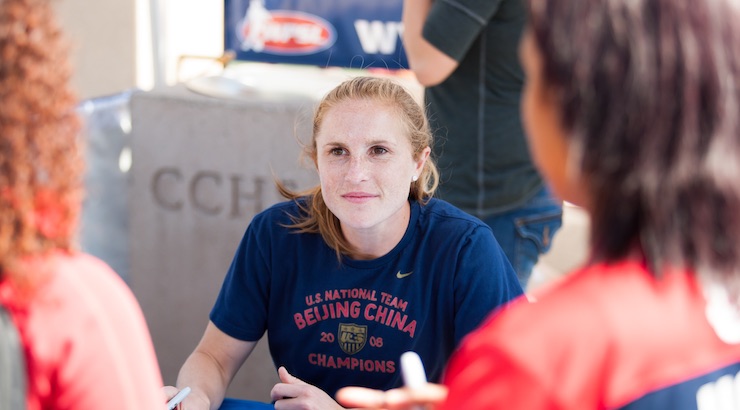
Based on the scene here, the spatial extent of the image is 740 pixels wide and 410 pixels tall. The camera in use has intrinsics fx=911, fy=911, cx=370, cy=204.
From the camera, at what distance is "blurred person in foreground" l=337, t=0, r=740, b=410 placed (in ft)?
2.46

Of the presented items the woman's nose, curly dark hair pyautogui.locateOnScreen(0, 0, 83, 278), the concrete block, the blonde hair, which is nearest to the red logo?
the concrete block

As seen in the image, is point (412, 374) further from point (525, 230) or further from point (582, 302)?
point (525, 230)

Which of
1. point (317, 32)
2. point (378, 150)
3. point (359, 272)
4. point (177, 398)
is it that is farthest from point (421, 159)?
point (317, 32)

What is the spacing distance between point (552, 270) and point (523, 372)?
3.37 meters

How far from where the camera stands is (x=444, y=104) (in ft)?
7.57

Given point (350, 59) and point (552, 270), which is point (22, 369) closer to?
point (350, 59)

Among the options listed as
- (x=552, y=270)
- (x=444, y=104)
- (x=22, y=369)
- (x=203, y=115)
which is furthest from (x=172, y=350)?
(x=22, y=369)

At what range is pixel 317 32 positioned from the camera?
12.3 ft

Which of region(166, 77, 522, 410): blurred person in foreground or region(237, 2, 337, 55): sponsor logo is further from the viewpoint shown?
region(237, 2, 337, 55): sponsor logo

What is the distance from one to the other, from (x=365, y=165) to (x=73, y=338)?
1.03 metres

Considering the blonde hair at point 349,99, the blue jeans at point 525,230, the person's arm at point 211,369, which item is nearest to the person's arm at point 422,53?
the blonde hair at point 349,99

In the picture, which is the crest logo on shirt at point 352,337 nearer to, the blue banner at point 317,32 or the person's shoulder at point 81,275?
the person's shoulder at point 81,275

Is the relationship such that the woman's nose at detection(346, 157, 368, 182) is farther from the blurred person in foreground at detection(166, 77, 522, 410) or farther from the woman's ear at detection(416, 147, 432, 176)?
the woman's ear at detection(416, 147, 432, 176)

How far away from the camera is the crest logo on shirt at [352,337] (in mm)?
1802
